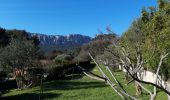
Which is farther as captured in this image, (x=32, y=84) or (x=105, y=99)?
(x=32, y=84)

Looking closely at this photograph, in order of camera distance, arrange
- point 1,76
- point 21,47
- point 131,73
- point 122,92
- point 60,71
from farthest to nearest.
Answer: point 60,71
point 21,47
point 1,76
point 122,92
point 131,73

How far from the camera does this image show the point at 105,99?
24766mm

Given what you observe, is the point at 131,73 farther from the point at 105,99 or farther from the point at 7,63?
the point at 7,63

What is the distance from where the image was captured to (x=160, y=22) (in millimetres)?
30516

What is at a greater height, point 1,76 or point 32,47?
point 32,47

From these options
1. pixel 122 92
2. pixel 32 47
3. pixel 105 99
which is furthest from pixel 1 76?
pixel 122 92

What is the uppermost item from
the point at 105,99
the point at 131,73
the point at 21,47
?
the point at 21,47

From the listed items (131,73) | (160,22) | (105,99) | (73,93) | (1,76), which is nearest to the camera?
(131,73)

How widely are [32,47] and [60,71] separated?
441 inches

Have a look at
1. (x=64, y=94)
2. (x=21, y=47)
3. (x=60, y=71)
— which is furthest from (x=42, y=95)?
(x=60, y=71)

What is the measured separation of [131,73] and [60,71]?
46.0 meters

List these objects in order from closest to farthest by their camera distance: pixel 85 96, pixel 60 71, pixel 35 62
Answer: pixel 85 96
pixel 35 62
pixel 60 71

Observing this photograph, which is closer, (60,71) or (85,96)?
(85,96)

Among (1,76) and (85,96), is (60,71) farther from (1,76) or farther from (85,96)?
(85,96)
